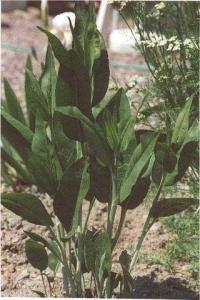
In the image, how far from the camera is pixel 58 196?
148 cm

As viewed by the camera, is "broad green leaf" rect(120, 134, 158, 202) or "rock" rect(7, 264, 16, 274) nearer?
"broad green leaf" rect(120, 134, 158, 202)

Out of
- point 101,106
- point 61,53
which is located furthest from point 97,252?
point 61,53

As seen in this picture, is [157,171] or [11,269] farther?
[11,269]

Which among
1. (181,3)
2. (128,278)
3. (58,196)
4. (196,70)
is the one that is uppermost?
(181,3)

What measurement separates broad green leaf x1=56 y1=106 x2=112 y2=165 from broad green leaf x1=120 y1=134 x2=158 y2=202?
5 centimetres

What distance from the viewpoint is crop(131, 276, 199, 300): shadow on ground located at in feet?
6.17

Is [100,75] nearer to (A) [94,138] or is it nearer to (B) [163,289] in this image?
(A) [94,138]

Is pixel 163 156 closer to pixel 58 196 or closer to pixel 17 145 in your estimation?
pixel 58 196

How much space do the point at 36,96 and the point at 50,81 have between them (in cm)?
7

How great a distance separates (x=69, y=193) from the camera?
1.47 m

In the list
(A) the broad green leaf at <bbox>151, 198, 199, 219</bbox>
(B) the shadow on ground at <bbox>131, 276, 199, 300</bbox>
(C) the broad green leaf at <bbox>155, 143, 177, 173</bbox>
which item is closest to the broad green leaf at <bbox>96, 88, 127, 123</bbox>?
(C) the broad green leaf at <bbox>155, 143, 177, 173</bbox>

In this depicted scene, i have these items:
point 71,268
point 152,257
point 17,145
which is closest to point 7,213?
point 17,145

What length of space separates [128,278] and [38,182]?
1.03 feet

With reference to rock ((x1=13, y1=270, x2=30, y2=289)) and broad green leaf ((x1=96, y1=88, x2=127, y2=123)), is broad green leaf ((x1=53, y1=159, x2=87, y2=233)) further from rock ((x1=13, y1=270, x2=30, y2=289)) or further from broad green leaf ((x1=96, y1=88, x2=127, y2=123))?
rock ((x1=13, y1=270, x2=30, y2=289))
